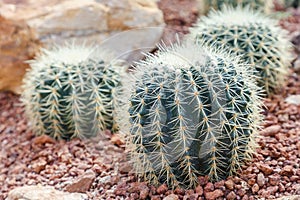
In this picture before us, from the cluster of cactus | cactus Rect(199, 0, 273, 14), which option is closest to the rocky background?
the cluster of cactus

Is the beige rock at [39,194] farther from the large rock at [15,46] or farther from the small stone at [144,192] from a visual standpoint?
the large rock at [15,46]

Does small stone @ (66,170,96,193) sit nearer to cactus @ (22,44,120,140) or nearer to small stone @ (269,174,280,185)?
cactus @ (22,44,120,140)

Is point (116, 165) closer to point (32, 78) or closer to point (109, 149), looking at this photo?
point (109, 149)

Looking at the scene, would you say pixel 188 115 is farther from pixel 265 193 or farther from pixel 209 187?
pixel 265 193

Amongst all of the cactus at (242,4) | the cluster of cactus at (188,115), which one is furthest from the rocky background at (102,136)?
the cactus at (242,4)

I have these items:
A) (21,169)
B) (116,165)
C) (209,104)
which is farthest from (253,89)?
(21,169)

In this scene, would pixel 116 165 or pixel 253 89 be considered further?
pixel 116 165
